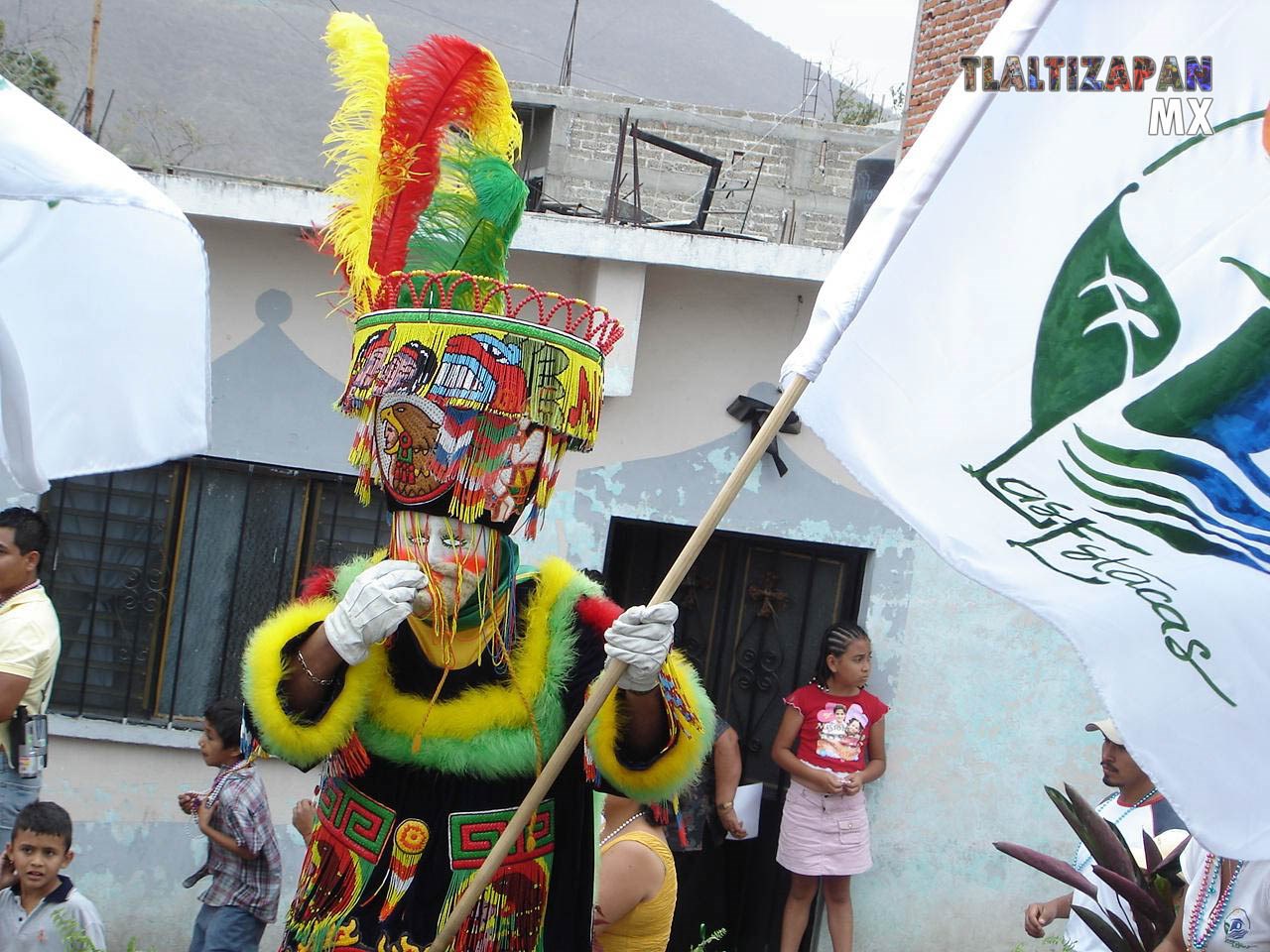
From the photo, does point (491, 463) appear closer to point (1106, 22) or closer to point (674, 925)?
point (1106, 22)

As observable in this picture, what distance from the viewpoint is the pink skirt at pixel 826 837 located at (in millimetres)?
6602

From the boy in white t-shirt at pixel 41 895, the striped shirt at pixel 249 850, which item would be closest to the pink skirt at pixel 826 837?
the striped shirt at pixel 249 850

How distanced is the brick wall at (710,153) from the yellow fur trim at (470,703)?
1122cm

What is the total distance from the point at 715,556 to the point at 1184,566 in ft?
15.7

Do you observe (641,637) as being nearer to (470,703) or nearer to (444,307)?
(470,703)

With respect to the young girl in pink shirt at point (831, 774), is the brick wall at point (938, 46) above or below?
above

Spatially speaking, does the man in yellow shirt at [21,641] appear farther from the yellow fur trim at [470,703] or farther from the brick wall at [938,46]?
the brick wall at [938,46]

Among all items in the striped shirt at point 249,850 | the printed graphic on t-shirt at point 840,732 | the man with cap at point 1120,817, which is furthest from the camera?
the printed graphic on t-shirt at point 840,732

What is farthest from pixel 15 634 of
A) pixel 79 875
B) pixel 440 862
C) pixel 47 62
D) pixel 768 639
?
pixel 47 62

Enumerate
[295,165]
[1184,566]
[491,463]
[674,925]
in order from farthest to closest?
[295,165] → [674,925] → [491,463] → [1184,566]

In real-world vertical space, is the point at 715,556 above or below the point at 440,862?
above

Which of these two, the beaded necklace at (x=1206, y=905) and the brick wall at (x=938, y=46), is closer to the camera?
the beaded necklace at (x=1206, y=905)

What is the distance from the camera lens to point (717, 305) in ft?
22.9

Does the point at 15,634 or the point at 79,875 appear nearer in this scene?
the point at 15,634
